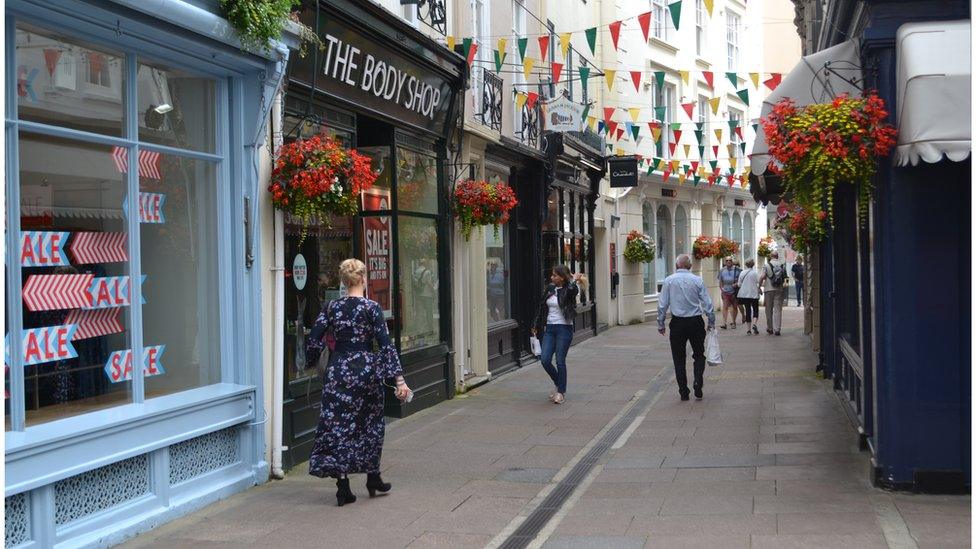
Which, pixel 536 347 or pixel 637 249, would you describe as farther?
pixel 637 249

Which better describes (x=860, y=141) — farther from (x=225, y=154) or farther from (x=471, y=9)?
(x=471, y=9)

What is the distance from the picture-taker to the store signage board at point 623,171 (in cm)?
2325

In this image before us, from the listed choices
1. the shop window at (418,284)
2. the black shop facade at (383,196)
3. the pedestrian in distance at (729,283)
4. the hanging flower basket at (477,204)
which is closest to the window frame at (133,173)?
the black shop facade at (383,196)

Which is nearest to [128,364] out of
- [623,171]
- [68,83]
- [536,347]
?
[68,83]

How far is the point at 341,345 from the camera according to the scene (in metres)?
7.67

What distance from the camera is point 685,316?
13.1m

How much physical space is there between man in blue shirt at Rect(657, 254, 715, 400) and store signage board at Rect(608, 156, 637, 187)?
10.2 meters

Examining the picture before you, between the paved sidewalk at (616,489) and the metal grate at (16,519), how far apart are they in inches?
35.0

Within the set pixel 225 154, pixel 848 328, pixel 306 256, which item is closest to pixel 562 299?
pixel 848 328

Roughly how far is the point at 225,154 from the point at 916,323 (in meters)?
5.20

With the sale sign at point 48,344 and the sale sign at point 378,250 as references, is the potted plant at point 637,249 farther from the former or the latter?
the sale sign at point 48,344

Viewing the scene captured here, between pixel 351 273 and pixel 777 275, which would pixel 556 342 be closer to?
pixel 351 273

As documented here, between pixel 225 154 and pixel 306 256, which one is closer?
pixel 225 154

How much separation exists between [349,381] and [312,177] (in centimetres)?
183
